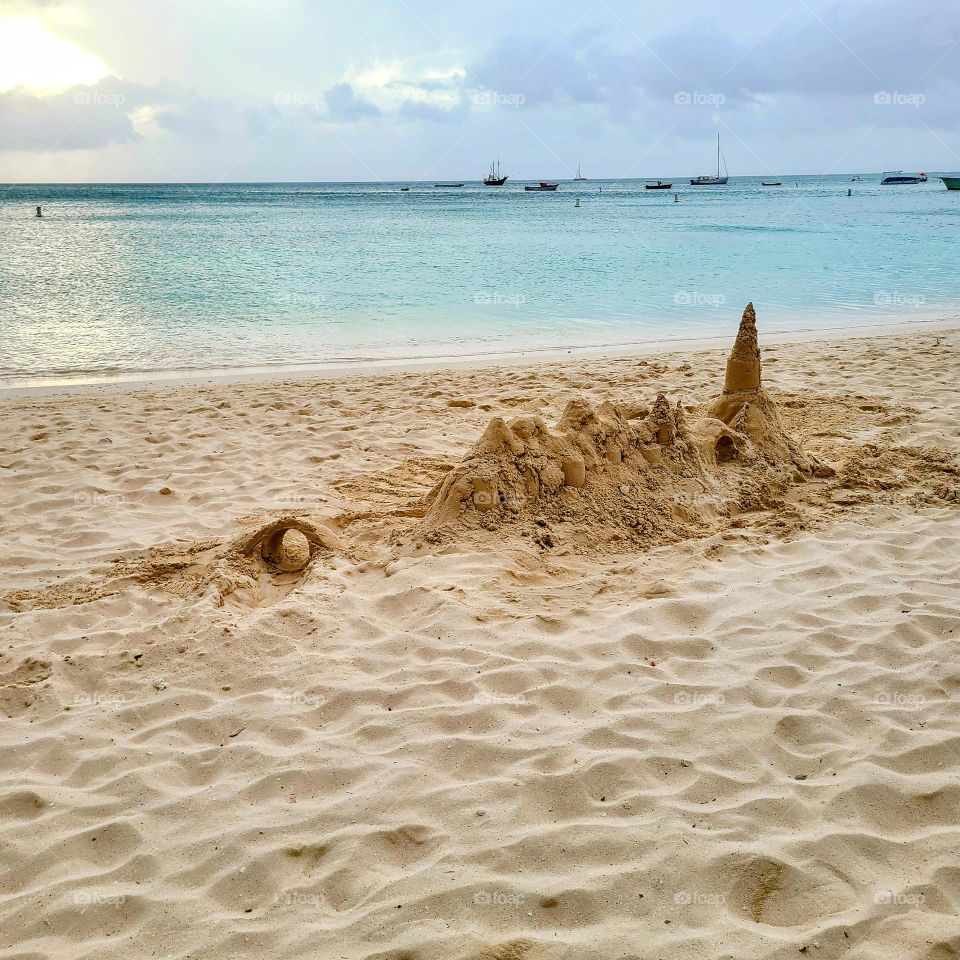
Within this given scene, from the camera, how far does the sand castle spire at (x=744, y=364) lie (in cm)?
531

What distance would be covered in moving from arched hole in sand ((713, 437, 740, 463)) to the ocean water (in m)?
6.16

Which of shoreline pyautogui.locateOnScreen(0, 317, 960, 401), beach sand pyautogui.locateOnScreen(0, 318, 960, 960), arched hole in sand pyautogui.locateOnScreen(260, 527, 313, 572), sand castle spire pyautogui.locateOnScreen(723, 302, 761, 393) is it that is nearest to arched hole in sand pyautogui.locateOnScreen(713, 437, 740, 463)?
beach sand pyautogui.locateOnScreen(0, 318, 960, 960)

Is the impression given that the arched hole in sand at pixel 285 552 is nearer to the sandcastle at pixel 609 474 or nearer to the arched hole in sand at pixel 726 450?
the sandcastle at pixel 609 474

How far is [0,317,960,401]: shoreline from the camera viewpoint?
8961 mm

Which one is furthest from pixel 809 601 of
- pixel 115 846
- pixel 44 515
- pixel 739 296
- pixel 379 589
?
pixel 739 296

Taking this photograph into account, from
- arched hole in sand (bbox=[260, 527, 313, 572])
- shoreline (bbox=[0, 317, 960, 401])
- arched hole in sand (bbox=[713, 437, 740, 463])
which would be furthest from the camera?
shoreline (bbox=[0, 317, 960, 401])

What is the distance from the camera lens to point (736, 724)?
292cm

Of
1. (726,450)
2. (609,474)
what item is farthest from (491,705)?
(726,450)

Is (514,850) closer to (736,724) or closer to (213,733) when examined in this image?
(736,724)

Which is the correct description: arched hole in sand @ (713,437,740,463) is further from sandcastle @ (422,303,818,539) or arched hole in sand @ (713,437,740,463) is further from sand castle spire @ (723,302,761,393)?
sand castle spire @ (723,302,761,393)

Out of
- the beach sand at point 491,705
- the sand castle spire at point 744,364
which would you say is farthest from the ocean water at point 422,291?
the beach sand at point 491,705

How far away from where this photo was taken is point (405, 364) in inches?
399

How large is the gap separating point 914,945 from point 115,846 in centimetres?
240

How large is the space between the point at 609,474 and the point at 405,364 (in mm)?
5936
